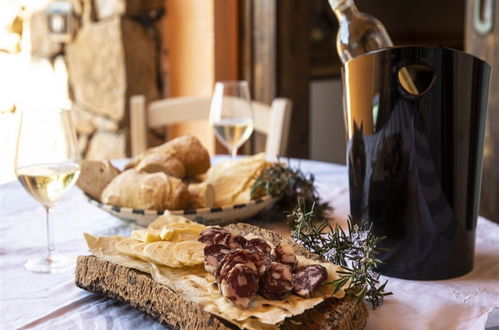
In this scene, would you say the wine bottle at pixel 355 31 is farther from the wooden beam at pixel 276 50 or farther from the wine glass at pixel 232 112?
the wooden beam at pixel 276 50

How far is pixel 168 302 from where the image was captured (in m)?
0.46

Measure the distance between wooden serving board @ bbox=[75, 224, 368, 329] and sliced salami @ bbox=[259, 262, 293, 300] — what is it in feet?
0.08

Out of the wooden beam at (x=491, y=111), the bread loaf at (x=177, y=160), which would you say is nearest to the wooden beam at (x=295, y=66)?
the wooden beam at (x=491, y=111)

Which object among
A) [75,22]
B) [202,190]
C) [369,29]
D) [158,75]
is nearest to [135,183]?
[202,190]

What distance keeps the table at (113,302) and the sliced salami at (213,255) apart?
0.07 m

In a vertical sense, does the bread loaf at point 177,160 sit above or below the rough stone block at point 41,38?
below

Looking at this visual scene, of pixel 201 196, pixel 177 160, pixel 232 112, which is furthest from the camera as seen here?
pixel 232 112

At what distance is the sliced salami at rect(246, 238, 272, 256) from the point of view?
0.48 m

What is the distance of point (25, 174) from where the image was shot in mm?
657

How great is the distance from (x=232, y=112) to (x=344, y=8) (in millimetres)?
435

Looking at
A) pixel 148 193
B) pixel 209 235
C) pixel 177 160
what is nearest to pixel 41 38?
pixel 177 160

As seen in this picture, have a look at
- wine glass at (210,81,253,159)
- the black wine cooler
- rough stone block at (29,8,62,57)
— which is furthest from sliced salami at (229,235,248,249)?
rough stone block at (29,8,62,57)

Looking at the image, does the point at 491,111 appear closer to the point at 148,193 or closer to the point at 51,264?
the point at 148,193

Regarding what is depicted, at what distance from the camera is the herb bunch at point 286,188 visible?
810mm
